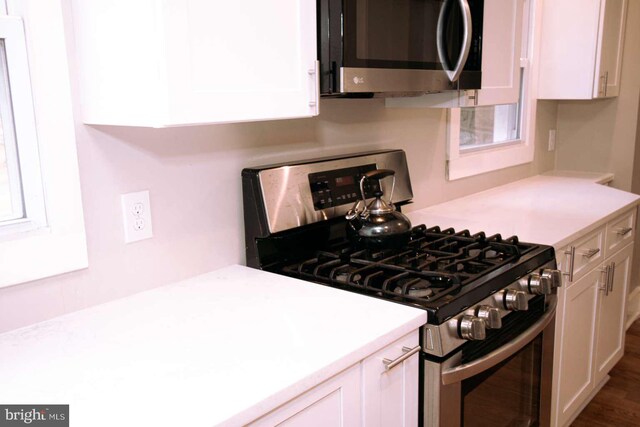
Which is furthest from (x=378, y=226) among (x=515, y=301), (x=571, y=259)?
(x=571, y=259)

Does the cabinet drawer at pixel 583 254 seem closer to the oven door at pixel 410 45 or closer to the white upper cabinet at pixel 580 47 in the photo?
the oven door at pixel 410 45

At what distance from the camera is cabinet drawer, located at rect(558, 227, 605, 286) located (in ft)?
6.56

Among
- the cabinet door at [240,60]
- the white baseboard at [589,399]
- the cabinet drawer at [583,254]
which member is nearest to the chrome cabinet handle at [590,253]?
the cabinet drawer at [583,254]

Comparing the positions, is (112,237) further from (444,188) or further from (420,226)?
(444,188)

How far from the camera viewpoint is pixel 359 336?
45.5 inches

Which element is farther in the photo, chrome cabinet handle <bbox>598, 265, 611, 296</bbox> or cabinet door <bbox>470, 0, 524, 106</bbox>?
chrome cabinet handle <bbox>598, 265, 611, 296</bbox>

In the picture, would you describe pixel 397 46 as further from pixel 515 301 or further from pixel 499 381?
pixel 499 381

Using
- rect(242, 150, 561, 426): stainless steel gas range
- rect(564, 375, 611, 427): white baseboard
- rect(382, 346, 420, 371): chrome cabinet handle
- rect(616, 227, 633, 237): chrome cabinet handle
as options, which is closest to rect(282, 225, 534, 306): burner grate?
rect(242, 150, 561, 426): stainless steel gas range

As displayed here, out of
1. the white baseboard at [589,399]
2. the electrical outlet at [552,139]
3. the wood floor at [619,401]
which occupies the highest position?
the electrical outlet at [552,139]

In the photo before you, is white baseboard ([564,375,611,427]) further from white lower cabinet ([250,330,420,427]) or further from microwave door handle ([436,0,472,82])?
microwave door handle ([436,0,472,82])

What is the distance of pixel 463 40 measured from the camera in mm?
1723

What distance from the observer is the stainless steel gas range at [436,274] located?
4.36 feet

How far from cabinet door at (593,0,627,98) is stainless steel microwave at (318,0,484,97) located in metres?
1.33

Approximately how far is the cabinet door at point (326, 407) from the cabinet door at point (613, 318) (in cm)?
165
